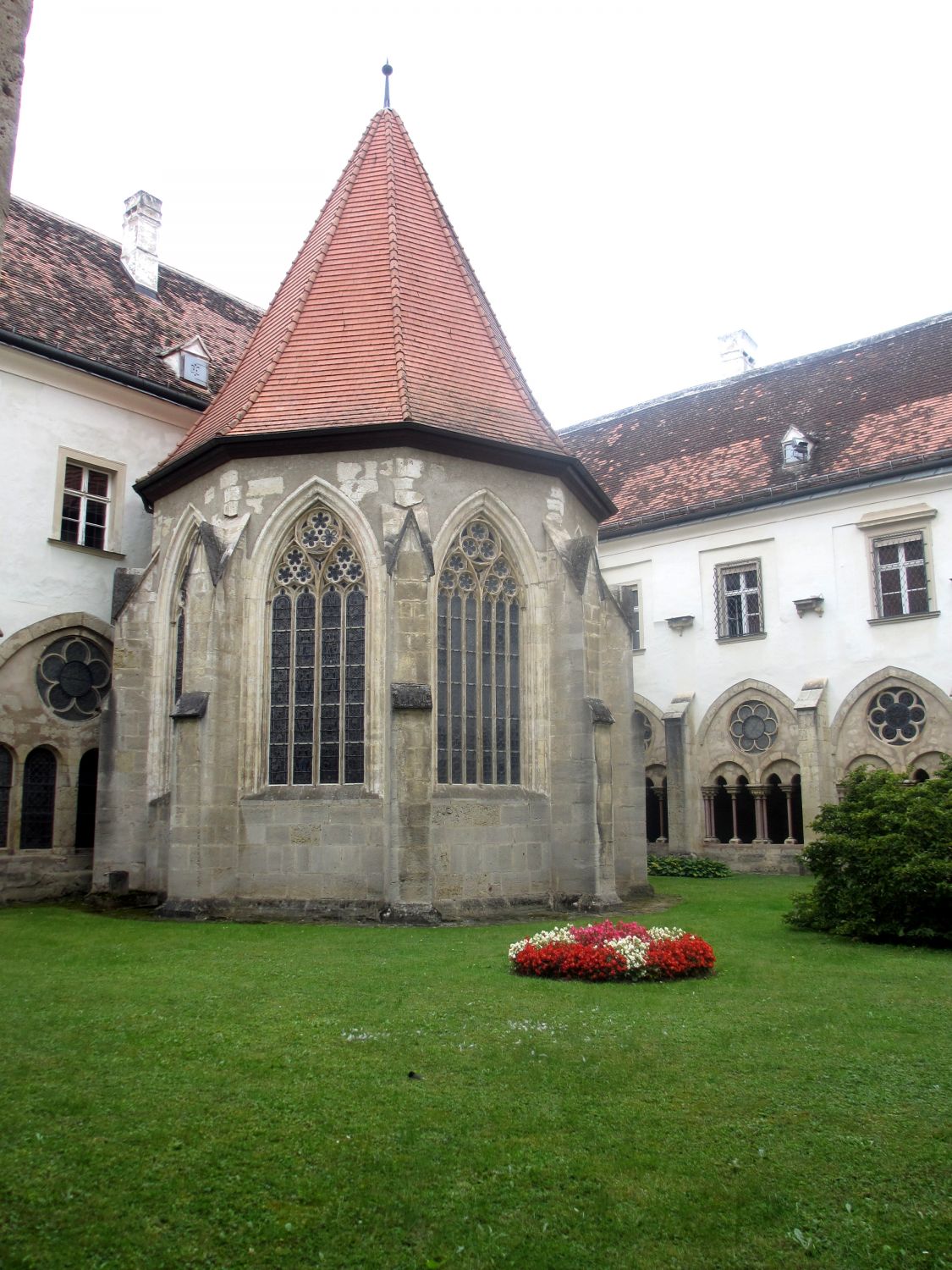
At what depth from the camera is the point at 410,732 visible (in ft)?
48.1

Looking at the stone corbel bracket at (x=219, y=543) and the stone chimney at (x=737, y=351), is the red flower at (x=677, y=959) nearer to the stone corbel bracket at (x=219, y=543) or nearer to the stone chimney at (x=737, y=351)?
the stone corbel bracket at (x=219, y=543)

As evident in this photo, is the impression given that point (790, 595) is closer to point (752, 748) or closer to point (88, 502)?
point (752, 748)

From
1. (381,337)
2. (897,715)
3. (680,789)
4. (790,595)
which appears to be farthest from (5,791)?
(897,715)

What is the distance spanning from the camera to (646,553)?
28.6 metres

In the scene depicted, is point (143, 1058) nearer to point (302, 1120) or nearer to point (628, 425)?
point (302, 1120)

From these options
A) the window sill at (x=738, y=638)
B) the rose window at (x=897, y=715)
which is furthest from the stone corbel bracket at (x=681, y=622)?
the rose window at (x=897, y=715)

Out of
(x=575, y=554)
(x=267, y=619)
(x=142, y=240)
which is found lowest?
(x=267, y=619)

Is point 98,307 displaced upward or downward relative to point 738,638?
upward

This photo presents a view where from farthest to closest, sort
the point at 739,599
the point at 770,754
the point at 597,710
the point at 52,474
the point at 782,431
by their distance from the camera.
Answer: the point at 782,431, the point at 739,599, the point at 770,754, the point at 52,474, the point at 597,710

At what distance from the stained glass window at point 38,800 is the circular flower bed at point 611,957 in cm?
1062

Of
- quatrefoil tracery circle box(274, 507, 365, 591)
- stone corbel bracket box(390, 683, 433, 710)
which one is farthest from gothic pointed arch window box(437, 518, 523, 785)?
quatrefoil tracery circle box(274, 507, 365, 591)

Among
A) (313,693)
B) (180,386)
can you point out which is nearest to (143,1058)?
(313,693)

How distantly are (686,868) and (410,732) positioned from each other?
41.1 feet

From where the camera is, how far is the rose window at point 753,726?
Answer: 2572cm
